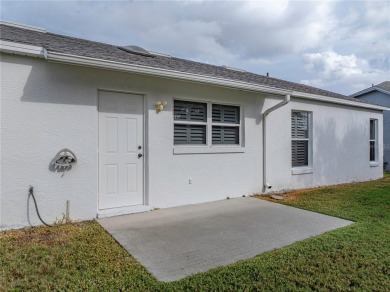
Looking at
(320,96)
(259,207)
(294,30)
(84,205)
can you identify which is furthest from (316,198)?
(294,30)

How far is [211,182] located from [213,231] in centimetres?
233

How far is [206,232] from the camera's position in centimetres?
449

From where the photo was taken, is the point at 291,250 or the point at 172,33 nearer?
the point at 291,250

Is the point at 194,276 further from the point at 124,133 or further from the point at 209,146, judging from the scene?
the point at 209,146

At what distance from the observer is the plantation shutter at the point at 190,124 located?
638 centimetres

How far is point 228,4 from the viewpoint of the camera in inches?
355

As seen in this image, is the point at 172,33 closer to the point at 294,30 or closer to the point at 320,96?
the point at 294,30

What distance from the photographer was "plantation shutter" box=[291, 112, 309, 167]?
891 cm

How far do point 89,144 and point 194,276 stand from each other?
10.9 ft

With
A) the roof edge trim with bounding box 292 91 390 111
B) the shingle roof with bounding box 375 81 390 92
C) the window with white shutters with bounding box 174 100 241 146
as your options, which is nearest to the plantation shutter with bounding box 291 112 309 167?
the roof edge trim with bounding box 292 91 390 111

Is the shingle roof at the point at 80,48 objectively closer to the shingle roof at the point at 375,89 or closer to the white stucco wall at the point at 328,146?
the white stucco wall at the point at 328,146

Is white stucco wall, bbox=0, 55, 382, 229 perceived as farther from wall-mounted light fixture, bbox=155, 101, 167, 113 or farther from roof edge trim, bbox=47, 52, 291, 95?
roof edge trim, bbox=47, 52, 291, 95

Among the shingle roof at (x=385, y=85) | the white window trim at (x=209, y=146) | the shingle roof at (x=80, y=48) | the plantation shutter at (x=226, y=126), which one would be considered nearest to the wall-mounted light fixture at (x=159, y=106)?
the white window trim at (x=209, y=146)

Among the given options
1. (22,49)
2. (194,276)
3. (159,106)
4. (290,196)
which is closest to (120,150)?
(159,106)
